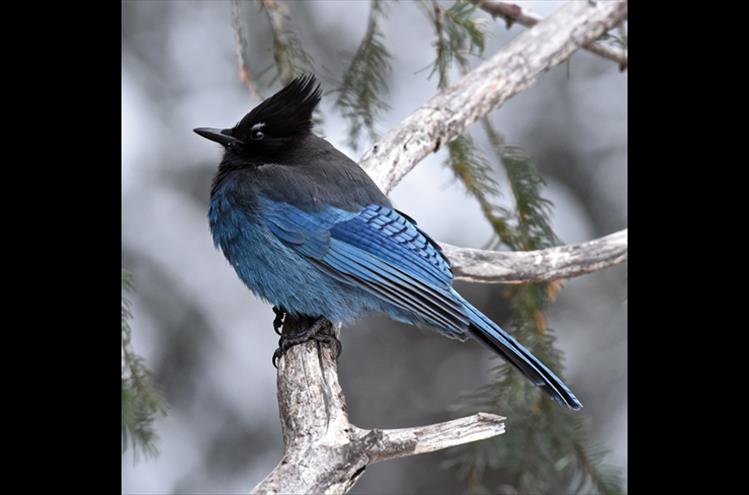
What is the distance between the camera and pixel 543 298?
2.87 metres

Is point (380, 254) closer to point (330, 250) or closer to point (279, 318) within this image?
point (330, 250)

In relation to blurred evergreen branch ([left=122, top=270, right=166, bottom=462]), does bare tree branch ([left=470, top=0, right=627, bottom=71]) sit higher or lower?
higher

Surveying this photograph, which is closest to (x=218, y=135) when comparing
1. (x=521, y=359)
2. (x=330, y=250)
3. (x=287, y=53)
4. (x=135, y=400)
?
(x=287, y=53)

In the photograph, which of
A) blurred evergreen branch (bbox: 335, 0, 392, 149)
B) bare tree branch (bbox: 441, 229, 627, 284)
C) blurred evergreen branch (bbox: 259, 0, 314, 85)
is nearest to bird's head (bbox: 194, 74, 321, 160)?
blurred evergreen branch (bbox: 259, 0, 314, 85)

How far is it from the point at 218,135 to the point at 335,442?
3.74 ft

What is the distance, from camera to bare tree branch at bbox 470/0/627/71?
11.3 feet

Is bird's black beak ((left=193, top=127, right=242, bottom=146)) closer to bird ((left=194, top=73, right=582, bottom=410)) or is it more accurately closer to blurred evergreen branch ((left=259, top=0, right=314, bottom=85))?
bird ((left=194, top=73, right=582, bottom=410))

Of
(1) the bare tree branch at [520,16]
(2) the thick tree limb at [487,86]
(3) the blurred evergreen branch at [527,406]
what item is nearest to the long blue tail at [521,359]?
(3) the blurred evergreen branch at [527,406]

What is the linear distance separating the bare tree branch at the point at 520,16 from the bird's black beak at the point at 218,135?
3.66 feet

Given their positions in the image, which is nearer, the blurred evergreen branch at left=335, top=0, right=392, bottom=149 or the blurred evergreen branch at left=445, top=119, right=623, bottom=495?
the blurred evergreen branch at left=445, top=119, right=623, bottom=495

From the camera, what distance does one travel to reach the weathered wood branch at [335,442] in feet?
6.10
